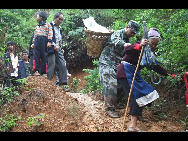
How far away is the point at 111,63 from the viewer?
19.0 ft

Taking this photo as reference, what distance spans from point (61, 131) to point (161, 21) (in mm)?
3968

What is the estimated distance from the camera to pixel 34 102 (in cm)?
484

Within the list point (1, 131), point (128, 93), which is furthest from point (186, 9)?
point (1, 131)

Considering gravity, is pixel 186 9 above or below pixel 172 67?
above

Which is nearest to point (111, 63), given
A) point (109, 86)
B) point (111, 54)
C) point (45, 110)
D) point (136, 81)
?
point (111, 54)

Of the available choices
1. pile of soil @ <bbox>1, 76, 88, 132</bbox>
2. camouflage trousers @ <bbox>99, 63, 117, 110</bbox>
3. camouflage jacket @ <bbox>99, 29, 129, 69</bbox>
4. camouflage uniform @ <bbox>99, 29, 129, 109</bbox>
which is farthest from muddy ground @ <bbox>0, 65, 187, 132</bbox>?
camouflage jacket @ <bbox>99, 29, 129, 69</bbox>

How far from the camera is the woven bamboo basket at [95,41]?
562 centimetres

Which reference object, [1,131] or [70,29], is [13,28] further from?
[1,131]

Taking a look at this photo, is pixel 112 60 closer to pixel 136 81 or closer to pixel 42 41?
pixel 136 81

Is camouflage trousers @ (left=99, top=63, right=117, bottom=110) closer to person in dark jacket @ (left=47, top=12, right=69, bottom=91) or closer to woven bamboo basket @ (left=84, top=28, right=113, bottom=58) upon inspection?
woven bamboo basket @ (left=84, top=28, right=113, bottom=58)

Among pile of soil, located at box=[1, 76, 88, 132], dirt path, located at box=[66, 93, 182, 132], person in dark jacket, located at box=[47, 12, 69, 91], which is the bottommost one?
dirt path, located at box=[66, 93, 182, 132]

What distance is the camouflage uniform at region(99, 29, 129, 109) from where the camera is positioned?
5.44 m

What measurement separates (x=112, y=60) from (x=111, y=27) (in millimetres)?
4411

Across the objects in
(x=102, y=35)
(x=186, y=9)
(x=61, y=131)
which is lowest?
(x=61, y=131)
